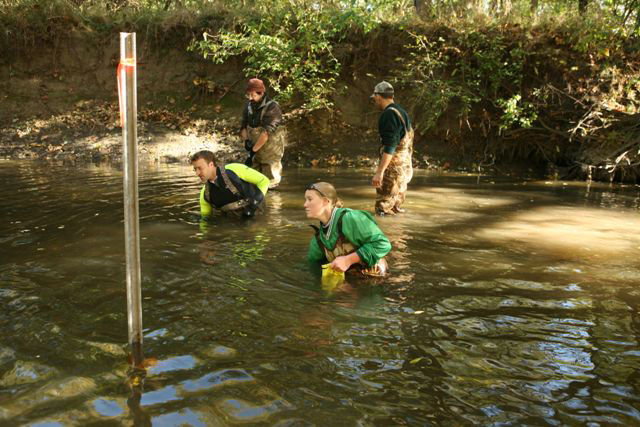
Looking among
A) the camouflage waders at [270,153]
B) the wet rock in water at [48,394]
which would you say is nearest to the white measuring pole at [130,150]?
the wet rock in water at [48,394]

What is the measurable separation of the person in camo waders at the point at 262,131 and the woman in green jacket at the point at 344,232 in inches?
191

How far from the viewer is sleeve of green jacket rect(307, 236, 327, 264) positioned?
18.9 feet

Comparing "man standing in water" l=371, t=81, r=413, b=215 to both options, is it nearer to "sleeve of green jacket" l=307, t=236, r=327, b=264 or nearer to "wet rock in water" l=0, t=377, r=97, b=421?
"sleeve of green jacket" l=307, t=236, r=327, b=264

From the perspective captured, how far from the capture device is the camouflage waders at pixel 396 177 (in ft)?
27.6

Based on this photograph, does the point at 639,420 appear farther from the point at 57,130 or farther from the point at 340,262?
the point at 57,130

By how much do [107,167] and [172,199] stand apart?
530 cm

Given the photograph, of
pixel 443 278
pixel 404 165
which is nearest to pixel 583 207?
pixel 404 165

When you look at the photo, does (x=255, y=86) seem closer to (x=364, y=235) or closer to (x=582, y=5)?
(x=364, y=235)

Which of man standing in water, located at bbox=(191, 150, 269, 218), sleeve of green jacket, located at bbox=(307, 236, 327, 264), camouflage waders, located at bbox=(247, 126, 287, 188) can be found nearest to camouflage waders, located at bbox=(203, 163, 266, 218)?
man standing in water, located at bbox=(191, 150, 269, 218)

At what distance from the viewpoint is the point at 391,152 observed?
314 inches

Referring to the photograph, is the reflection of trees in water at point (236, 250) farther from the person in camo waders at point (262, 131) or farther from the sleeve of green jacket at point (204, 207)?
the person in camo waders at point (262, 131)

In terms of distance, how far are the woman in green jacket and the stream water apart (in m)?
0.27

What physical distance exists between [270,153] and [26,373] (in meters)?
7.28

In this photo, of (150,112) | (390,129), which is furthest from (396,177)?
(150,112)
